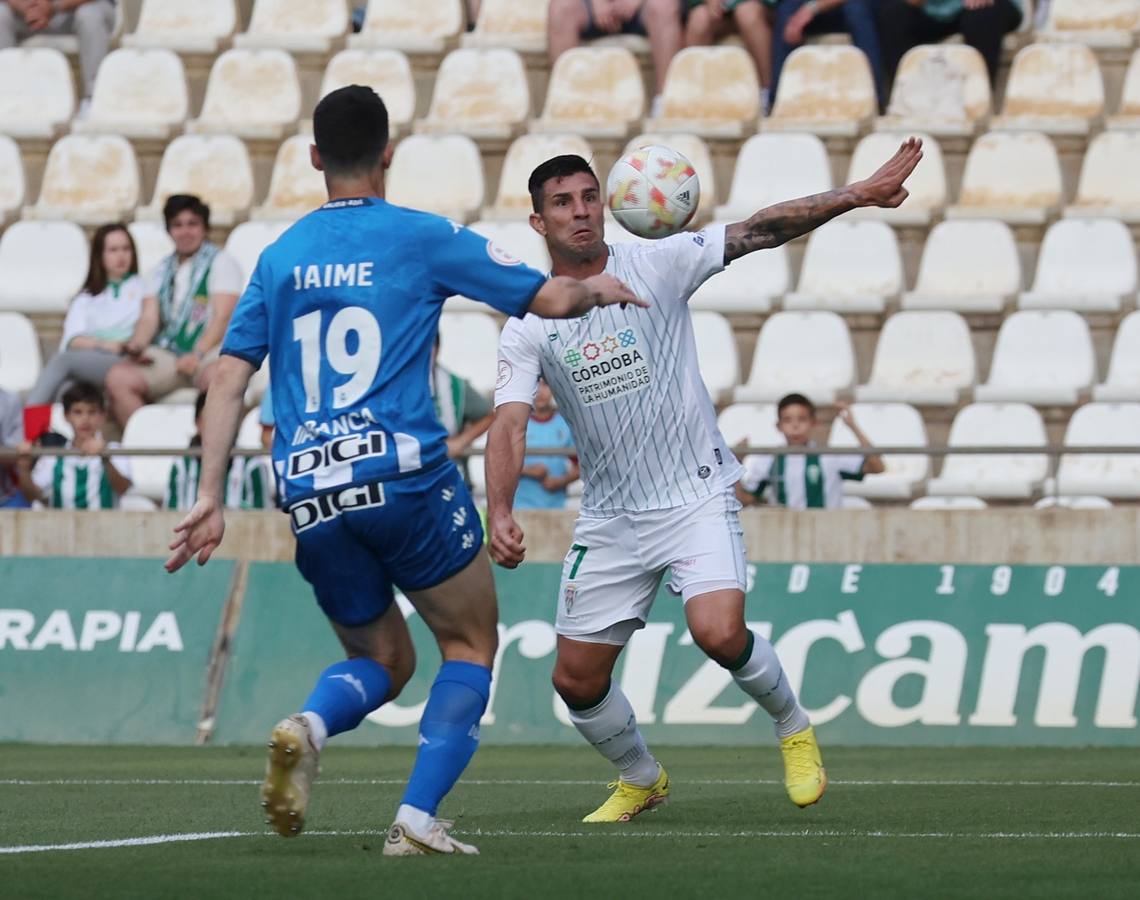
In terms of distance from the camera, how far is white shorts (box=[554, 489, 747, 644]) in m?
7.89

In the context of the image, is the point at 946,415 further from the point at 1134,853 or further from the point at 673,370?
the point at 1134,853

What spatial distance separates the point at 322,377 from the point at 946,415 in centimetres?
974

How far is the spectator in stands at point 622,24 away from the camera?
1797 centimetres

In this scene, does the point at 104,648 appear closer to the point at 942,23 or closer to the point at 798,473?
the point at 798,473

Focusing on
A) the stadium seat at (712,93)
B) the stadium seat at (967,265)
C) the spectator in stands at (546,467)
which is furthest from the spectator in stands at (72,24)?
the stadium seat at (967,265)

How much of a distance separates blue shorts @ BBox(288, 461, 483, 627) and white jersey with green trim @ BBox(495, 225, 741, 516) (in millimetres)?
1613

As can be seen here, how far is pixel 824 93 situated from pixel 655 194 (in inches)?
378

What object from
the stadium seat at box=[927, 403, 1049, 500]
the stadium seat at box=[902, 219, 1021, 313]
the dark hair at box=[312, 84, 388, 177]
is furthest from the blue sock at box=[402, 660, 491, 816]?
the stadium seat at box=[902, 219, 1021, 313]

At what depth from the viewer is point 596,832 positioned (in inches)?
286

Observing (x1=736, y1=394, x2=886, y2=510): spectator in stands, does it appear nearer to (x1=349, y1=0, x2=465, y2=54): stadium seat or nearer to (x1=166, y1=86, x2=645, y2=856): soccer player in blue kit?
(x1=349, y1=0, x2=465, y2=54): stadium seat

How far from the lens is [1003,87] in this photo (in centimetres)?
1811

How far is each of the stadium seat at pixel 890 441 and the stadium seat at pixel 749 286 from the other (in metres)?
1.45

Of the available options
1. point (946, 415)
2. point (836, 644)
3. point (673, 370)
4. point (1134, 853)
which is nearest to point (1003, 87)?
point (946, 415)

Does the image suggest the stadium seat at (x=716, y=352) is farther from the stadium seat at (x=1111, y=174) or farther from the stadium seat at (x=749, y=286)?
the stadium seat at (x=1111, y=174)
